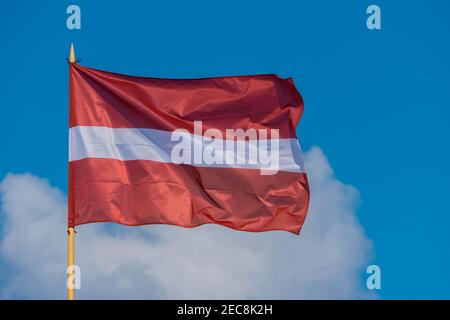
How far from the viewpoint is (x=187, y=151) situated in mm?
38969

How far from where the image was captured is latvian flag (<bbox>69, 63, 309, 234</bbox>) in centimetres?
3775

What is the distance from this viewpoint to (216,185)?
3881 centimetres

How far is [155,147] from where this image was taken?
3866 centimetres

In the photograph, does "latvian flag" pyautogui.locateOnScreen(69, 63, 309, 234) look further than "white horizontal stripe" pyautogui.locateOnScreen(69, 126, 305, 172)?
No

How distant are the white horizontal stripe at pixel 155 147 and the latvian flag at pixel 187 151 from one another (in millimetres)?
25

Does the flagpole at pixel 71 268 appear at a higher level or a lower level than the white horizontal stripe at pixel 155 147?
lower

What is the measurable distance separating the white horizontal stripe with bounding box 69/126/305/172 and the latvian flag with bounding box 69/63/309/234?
25 mm

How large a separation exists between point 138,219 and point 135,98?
3492 mm

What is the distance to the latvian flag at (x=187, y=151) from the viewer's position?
3775 centimetres

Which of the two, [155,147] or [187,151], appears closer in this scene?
[155,147]

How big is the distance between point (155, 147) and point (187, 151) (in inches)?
34.2
